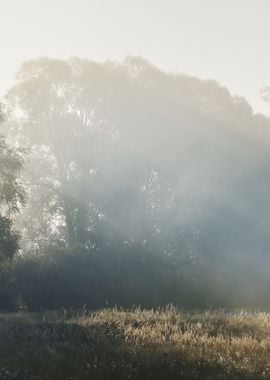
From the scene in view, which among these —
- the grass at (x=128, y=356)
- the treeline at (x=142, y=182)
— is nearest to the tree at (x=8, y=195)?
the treeline at (x=142, y=182)

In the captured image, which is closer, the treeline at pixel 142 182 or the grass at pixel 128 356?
the grass at pixel 128 356

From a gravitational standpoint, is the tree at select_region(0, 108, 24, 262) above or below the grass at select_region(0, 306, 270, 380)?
above

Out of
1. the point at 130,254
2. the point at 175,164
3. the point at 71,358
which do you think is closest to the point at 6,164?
the point at 130,254

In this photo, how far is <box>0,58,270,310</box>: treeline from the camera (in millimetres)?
40469

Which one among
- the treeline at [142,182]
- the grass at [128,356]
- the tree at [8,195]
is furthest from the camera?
the treeline at [142,182]

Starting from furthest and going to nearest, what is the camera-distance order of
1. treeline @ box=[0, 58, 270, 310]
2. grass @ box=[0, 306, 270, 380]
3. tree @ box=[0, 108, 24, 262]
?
treeline @ box=[0, 58, 270, 310]
tree @ box=[0, 108, 24, 262]
grass @ box=[0, 306, 270, 380]

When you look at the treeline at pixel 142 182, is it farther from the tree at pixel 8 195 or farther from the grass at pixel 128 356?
the grass at pixel 128 356

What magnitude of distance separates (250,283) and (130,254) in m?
9.09

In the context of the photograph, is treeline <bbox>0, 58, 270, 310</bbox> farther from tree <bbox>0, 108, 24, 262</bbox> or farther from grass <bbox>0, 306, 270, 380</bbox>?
grass <bbox>0, 306, 270, 380</bbox>

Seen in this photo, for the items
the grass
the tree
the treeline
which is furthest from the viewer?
the treeline

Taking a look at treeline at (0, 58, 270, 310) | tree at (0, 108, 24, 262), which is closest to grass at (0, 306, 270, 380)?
tree at (0, 108, 24, 262)

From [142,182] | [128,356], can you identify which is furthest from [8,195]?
[128,356]

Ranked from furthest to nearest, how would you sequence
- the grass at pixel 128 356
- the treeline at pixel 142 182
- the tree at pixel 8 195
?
the treeline at pixel 142 182, the tree at pixel 8 195, the grass at pixel 128 356

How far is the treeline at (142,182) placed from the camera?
1593 inches
